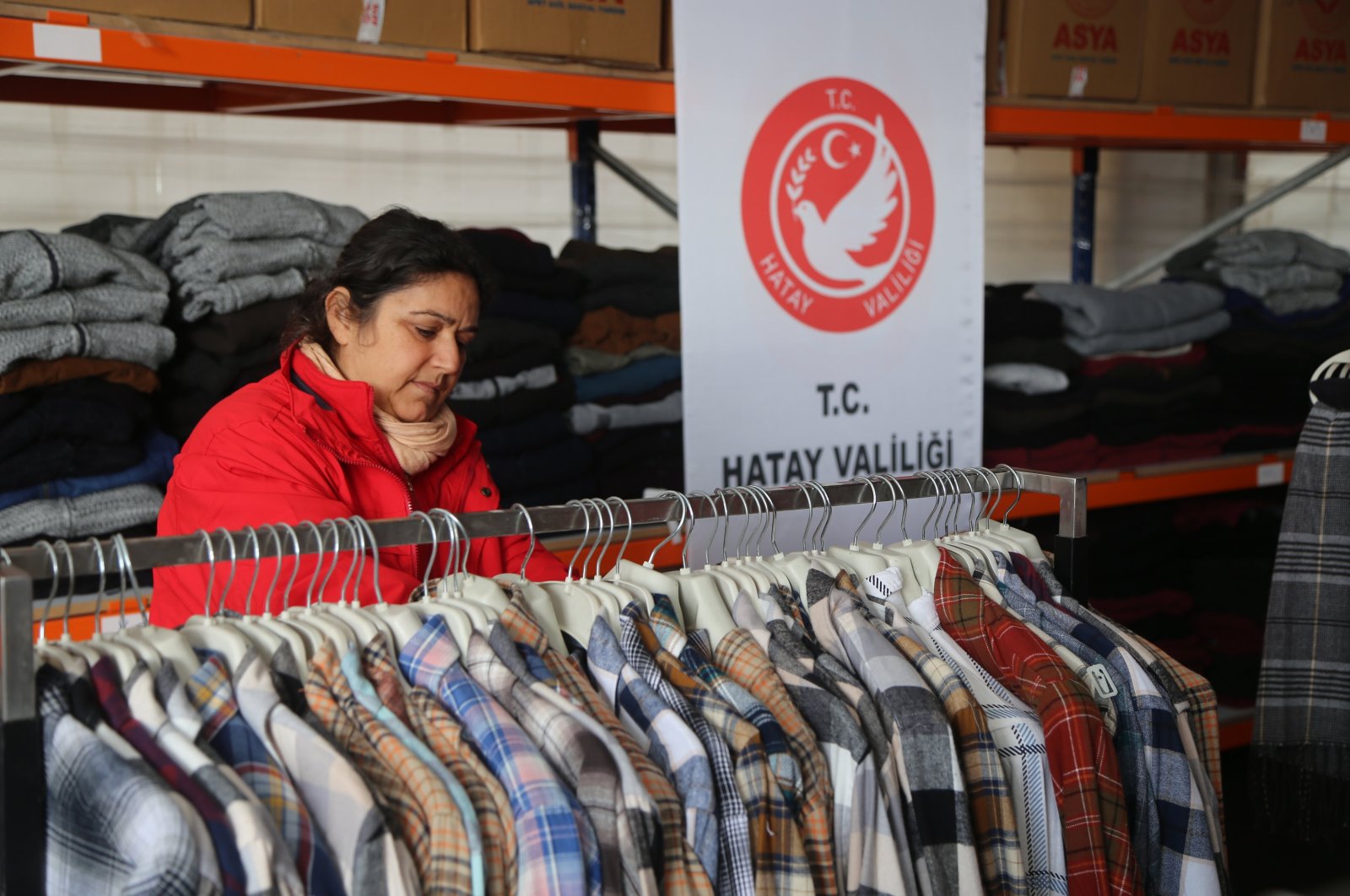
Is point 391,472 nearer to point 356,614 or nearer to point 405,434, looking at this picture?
point 405,434

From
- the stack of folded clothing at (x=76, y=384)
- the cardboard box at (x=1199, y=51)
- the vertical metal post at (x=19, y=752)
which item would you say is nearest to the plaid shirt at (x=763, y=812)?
the vertical metal post at (x=19, y=752)

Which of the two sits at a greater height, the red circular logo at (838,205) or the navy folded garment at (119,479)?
the red circular logo at (838,205)

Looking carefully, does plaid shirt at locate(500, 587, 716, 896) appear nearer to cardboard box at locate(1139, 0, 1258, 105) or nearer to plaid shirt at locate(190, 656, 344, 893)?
plaid shirt at locate(190, 656, 344, 893)

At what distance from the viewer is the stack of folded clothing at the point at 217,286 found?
75.6 inches

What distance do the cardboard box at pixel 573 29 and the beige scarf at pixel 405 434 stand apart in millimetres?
628

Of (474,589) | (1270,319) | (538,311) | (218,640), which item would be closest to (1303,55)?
(1270,319)

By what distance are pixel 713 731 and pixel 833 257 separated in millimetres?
1510

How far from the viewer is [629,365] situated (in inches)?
94.2

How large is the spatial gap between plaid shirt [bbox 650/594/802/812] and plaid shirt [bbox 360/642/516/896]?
0.73 ft

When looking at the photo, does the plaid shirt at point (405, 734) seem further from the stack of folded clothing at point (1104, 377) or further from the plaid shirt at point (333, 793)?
the stack of folded clothing at point (1104, 377)

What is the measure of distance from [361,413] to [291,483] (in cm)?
16

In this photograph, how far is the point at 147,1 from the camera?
1.66m

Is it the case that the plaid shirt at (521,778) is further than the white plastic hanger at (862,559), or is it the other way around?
the white plastic hanger at (862,559)

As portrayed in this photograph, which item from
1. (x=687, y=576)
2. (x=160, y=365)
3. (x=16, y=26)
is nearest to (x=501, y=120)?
(x=160, y=365)
